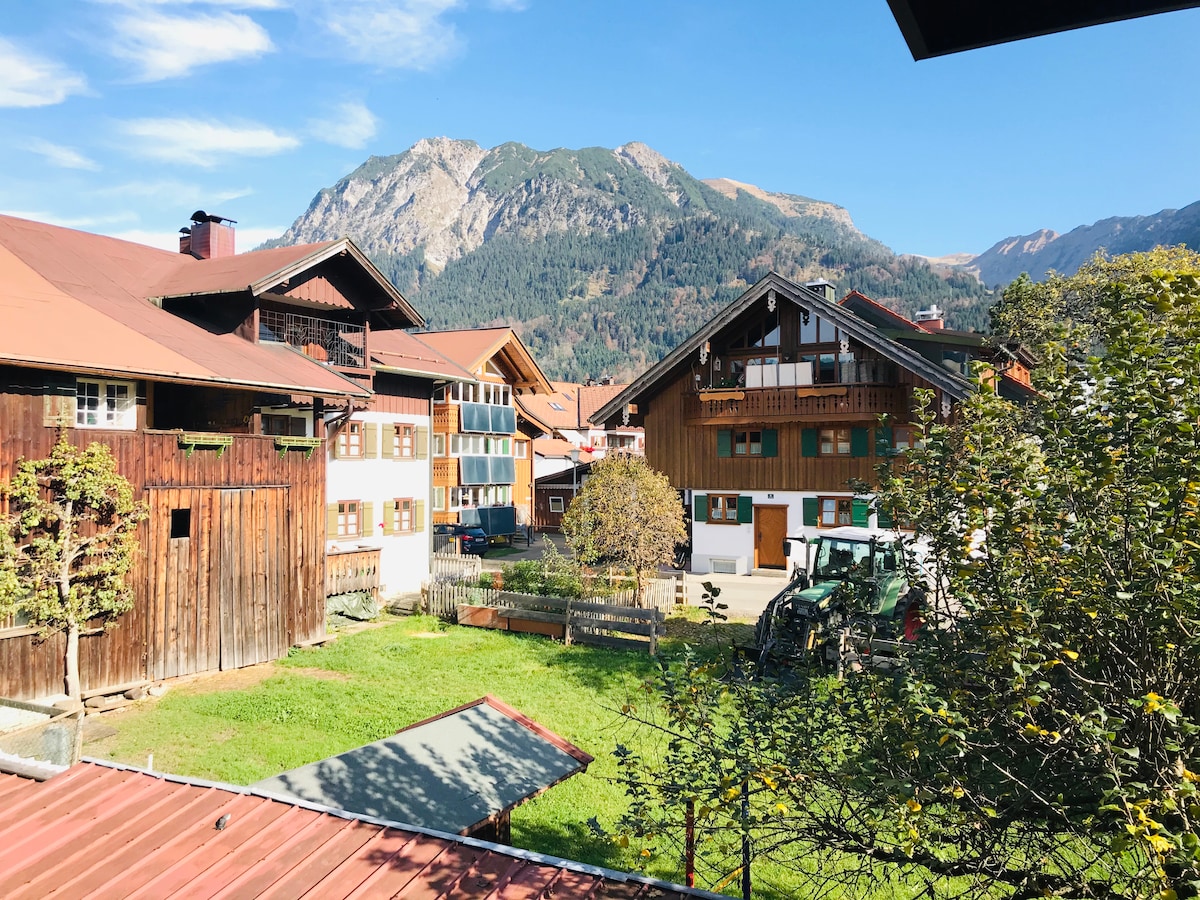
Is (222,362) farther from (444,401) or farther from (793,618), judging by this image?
(444,401)

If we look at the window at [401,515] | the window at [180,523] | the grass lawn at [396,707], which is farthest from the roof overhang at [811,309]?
the window at [180,523]

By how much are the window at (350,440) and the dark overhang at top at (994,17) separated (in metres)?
25.3

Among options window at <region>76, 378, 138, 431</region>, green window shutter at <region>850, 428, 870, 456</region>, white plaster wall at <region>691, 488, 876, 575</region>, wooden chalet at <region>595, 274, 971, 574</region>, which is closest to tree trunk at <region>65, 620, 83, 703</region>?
window at <region>76, 378, 138, 431</region>

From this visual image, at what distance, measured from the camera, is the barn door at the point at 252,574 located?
18.2m

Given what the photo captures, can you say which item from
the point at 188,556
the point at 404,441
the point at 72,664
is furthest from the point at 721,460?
the point at 72,664

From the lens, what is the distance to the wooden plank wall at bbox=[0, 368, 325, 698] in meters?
14.9

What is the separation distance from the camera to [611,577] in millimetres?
22922

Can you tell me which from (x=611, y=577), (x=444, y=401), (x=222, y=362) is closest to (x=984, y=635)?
(x=222, y=362)

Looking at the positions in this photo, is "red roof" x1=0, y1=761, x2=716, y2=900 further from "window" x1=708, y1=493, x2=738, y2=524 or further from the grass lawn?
"window" x1=708, y1=493, x2=738, y2=524

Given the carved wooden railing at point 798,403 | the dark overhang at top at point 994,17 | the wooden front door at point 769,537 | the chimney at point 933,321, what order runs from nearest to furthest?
the dark overhang at top at point 994,17, the carved wooden railing at point 798,403, the wooden front door at point 769,537, the chimney at point 933,321

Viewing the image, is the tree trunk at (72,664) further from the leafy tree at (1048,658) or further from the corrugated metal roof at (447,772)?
the leafy tree at (1048,658)

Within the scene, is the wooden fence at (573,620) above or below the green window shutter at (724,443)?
below

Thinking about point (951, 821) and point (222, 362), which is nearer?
point (951, 821)

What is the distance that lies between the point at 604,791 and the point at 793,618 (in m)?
6.33
